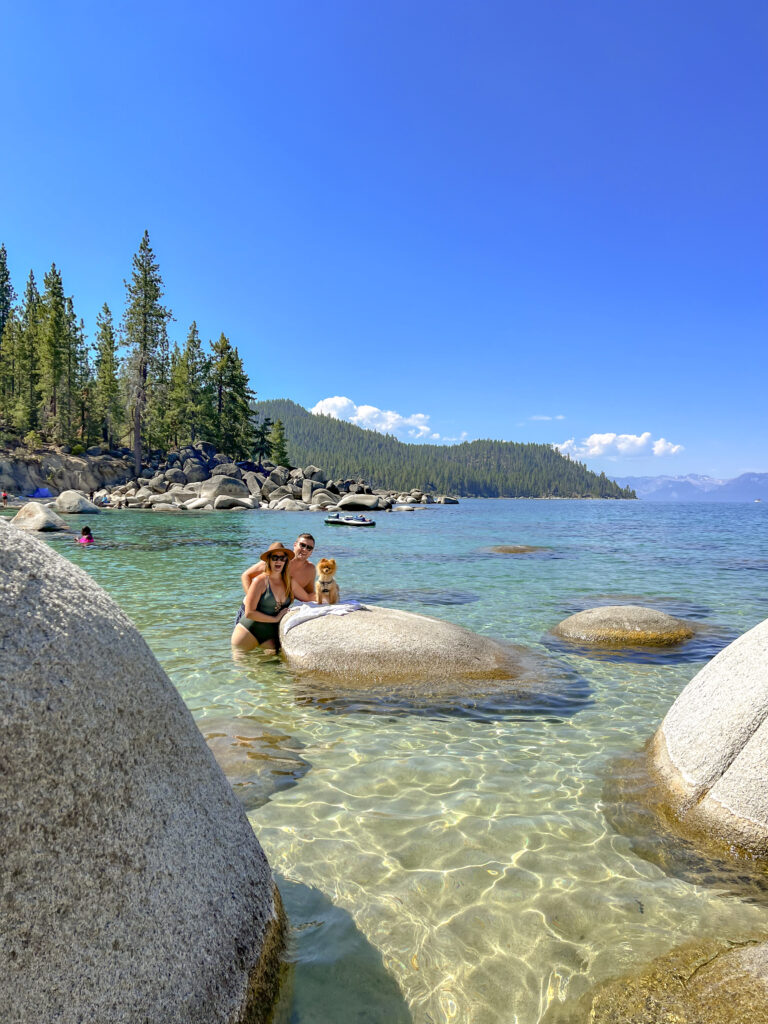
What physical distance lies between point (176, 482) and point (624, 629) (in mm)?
57813

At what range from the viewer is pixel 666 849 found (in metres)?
3.93

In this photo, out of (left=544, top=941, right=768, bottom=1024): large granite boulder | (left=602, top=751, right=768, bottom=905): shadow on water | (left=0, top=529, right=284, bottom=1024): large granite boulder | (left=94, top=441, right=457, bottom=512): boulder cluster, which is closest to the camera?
(left=0, top=529, right=284, bottom=1024): large granite boulder

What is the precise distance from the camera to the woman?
29.2 ft

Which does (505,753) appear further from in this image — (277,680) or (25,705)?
(25,705)

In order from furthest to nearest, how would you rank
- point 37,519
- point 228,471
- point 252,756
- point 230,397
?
1. point 230,397
2. point 228,471
3. point 37,519
4. point 252,756

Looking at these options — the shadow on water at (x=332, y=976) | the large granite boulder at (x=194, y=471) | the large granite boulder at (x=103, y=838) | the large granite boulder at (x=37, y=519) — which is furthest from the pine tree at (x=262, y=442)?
the large granite boulder at (x=103, y=838)

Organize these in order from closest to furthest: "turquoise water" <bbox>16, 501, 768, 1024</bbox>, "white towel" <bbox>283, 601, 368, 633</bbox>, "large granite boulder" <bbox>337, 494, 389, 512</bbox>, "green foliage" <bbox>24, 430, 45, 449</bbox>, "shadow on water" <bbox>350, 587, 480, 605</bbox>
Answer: "turquoise water" <bbox>16, 501, 768, 1024</bbox>, "white towel" <bbox>283, 601, 368, 633</bbox>, "shadow on water" <bbox>350, 587, 480, 605</bbox>, "green foliage" <bbox>24, 430, 45, 449</bbox>, "large granite boulder" <bbox>337, 494, 389, 512</bbox>

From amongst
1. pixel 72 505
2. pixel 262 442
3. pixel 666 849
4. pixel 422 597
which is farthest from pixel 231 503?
pixel 666 849

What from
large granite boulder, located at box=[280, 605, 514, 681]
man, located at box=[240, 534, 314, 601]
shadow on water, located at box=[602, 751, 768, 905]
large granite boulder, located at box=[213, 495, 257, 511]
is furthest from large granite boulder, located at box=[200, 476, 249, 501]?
shadow on water, located at box=[602, 751, 768, 905]

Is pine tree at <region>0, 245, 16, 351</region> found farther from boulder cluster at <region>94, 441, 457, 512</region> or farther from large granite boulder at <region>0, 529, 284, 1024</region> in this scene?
large granite boulder at <region>0, 529, 284, 1024</region>

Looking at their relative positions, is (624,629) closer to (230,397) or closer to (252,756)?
(252,756)

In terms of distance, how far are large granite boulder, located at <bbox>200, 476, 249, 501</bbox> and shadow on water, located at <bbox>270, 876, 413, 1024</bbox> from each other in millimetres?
53634

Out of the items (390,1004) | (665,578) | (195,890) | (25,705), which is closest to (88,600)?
(25,705)

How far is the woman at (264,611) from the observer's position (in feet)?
29.2
